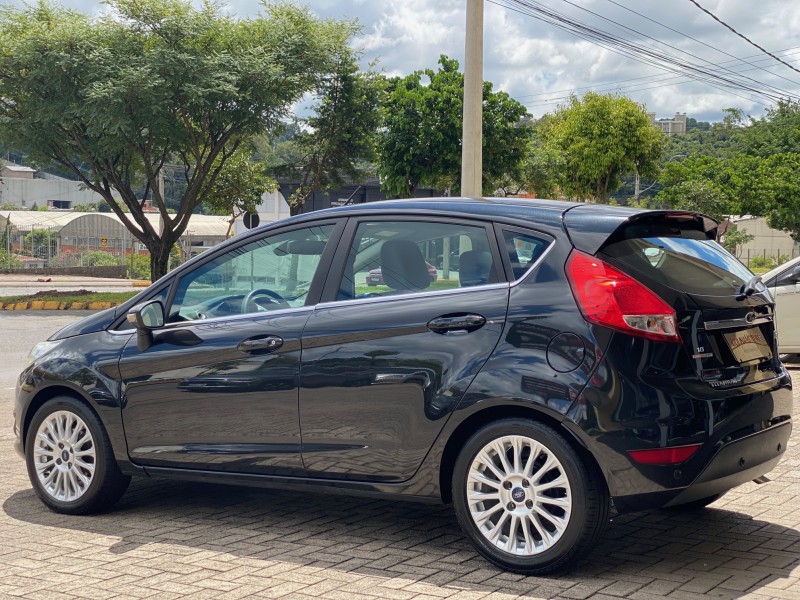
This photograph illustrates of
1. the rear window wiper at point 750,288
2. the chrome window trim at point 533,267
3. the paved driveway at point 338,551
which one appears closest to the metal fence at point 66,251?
the paved driveway at point 338,551

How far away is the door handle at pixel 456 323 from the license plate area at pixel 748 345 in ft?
3.72

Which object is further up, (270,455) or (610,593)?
(270,455)

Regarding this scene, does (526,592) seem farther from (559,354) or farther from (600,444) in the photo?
(559,354)

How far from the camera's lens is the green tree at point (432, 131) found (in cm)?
3900

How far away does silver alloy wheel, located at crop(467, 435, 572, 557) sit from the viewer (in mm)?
4777

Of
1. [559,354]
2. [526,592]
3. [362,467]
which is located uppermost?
[559,354]

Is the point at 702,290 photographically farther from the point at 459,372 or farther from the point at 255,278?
the point at 255,278

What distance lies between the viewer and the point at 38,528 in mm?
5949

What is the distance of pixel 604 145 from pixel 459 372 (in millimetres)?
49369

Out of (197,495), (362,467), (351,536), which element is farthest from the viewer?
(197,495)

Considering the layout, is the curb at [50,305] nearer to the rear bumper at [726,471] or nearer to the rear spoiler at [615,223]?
the rear spoiler at [615,223]

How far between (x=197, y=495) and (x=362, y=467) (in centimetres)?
183

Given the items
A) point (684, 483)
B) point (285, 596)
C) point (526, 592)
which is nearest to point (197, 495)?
point (285, 596)

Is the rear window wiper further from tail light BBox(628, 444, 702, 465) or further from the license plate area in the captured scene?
tail light BBox(628, 444, 702, 465)
